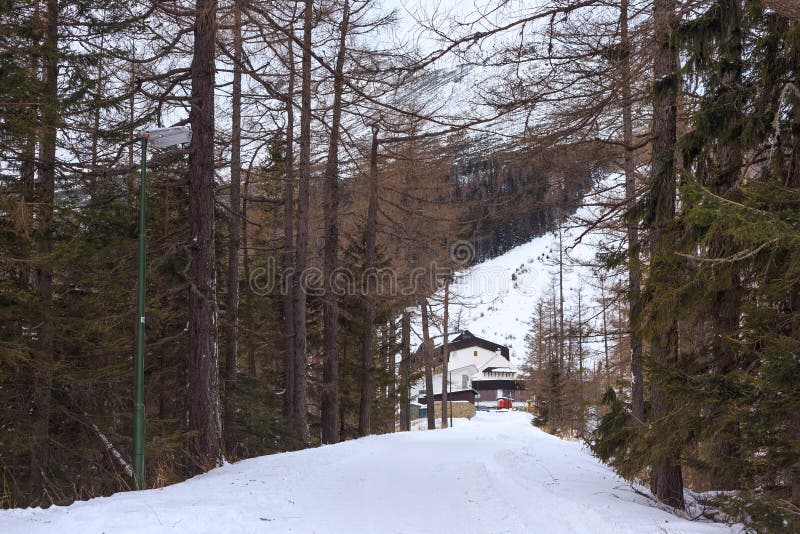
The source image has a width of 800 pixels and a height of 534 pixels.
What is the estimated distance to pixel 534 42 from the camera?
7.48 meters

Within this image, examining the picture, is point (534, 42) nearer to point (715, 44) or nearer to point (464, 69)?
point (464, 69)

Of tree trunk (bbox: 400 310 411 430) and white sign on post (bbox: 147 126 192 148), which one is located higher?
white sign on post (bbox: 147 126 192 148)

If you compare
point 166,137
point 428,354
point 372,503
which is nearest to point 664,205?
point 372,503

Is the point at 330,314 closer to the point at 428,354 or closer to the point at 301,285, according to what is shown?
the point at 301,285

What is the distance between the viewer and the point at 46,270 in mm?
11172

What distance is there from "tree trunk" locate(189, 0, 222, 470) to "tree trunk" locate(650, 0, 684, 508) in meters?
7.05

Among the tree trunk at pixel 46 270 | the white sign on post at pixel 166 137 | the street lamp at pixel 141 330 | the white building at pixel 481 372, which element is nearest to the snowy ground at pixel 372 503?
the street lamp at pixel 141 330

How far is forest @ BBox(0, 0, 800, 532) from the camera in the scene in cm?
589

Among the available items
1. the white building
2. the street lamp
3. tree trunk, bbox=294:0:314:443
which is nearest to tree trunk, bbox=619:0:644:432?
the street lamp

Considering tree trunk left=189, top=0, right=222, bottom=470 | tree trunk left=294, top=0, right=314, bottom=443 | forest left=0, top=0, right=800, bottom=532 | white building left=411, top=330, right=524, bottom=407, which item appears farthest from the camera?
white building left=411, top=330, right=524, bottom=407

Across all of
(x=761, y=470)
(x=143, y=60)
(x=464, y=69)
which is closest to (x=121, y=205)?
(x=143, y=60)

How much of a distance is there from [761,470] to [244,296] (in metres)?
17.8

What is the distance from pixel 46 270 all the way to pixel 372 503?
7126 mm

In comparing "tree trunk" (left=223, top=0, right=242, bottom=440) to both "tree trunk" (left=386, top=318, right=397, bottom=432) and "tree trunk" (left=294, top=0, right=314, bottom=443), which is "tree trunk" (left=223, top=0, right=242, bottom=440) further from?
"tree trunk" (left=386, top=318, right=397, bottom=432)
